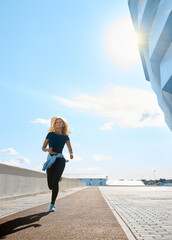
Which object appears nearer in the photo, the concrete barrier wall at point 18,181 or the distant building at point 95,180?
the concrete barrier wall at point 18,181

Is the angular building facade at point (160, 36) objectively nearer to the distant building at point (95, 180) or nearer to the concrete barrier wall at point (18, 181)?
the concrete barrier wall at point (18, 181)

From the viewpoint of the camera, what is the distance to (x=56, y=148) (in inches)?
236

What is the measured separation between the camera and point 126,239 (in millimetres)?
3258

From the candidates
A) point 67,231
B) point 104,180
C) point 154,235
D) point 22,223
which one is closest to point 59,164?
point 22,223

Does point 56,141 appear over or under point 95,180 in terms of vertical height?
over

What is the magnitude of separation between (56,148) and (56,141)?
163 millimetres

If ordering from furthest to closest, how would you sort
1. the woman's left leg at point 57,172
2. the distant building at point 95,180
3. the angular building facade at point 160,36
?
the distant building at point 95,180 < the angular building facade at point 160,36 < the woman's left leg at point 57,172

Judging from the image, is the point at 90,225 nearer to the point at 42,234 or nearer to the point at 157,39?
the point at 42,234

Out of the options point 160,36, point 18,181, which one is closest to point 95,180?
point 18,181

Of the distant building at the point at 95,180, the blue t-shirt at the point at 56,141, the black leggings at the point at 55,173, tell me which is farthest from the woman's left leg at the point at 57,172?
the distant building at the point at 95,180

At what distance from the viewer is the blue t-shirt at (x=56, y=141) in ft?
19.7

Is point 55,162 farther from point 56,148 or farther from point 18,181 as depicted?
point 18,181

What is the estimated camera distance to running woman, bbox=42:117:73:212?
5949mm

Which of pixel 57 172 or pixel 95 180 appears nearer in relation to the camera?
pixel 57 172
